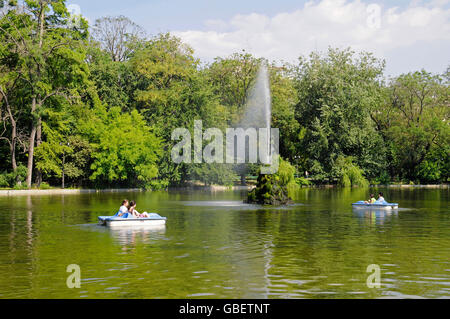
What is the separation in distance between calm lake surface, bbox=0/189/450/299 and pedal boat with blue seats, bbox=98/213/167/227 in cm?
73

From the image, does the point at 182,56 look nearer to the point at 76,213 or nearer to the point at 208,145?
the point at 208,145

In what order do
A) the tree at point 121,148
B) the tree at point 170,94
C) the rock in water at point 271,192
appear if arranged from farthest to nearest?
the tree at point 170,94 → the tree at point 121,148 → the rock in water at point 271,192

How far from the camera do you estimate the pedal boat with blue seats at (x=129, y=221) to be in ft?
87.7

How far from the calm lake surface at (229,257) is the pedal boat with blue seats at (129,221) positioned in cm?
73

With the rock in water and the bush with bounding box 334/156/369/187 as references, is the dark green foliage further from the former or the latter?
the bush with bounding box 334/156/369/187

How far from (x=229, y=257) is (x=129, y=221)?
1008 cm

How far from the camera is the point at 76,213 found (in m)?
34.6

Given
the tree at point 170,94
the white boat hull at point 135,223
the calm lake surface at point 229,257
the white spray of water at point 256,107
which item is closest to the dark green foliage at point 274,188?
the calm lake surface at point 229,257

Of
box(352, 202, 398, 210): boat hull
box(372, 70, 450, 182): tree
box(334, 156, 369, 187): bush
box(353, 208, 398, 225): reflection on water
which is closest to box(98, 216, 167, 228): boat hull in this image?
box(353, 208, 398, 225): reflection on water

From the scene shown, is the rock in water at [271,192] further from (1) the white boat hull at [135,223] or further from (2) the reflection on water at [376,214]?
(1) the white boat hull at [135,223]

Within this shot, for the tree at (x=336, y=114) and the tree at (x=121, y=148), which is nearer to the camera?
the tree at (x=121, y=148)

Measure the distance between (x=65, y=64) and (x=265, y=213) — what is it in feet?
122

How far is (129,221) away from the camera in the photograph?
2694cm
